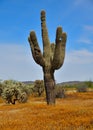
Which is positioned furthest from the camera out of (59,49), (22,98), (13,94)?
(22,98)

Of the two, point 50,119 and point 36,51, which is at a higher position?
point 36,51

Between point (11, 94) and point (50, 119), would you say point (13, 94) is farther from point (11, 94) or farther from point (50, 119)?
point (50, 119)

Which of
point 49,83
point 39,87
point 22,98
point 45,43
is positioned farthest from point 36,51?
point 39,87

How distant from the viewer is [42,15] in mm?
28844

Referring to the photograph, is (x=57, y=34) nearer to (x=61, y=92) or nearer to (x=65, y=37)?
(x=65, y=37)

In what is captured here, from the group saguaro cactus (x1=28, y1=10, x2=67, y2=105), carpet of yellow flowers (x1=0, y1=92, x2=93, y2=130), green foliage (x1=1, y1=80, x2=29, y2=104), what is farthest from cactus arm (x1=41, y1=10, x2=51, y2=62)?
green foliage (x1=1, y1=80, x2=29, y2=104)

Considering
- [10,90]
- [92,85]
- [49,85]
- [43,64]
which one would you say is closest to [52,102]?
[49,85]

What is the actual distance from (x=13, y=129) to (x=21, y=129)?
323 millimetres

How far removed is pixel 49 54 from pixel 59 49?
1.74 metres

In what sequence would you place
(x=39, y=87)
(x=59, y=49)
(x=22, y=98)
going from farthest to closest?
(x=39, y=87)
(x=22, y=98)
(x=59, y=49)

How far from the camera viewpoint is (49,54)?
28.1 m

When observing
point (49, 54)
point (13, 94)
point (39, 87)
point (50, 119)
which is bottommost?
point (50, 119)

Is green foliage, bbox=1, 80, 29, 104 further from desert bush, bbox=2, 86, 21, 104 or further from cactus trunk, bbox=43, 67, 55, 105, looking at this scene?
cactus trunk, bbox=43, 67, 55, 105

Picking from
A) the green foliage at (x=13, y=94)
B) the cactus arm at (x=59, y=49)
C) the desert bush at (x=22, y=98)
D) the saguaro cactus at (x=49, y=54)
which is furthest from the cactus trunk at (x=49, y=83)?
the desert bush at (x=22, y=98)
